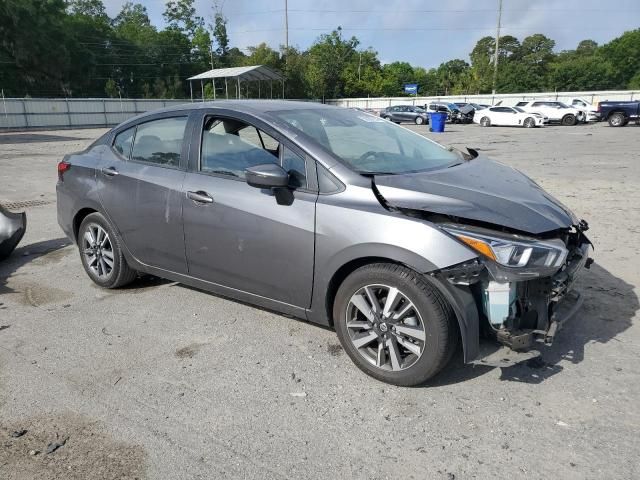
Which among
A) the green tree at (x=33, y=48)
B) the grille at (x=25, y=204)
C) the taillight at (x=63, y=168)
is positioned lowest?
the grille at (x=25, y=204)

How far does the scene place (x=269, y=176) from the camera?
332 centimetres

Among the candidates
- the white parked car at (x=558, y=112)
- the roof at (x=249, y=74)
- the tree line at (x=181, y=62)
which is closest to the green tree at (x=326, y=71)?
the tree line at (x=181, y=62)

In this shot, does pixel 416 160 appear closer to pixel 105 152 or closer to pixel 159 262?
pixel 159 262

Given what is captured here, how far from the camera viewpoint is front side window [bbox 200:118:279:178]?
378cm

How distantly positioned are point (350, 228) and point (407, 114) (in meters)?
37.8

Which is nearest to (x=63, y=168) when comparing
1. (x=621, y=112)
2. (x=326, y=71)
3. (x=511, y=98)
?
(x=621, y=112)

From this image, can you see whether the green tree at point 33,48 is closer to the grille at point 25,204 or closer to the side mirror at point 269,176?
the grille at point 25,204

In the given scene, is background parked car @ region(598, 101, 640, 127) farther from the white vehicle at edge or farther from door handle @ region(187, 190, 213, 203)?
door handle @ region(187, 190, 213, 203)

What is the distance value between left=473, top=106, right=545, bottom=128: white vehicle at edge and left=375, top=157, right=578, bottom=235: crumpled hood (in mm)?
32179

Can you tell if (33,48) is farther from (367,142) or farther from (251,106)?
(367,142)

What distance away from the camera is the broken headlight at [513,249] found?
2850 mm

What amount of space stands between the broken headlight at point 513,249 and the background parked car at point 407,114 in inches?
1449

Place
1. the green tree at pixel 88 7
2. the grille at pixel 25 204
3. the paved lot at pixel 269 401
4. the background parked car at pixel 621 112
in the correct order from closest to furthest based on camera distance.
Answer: the paved lot at pixel 269 401
the grille at pixel 25 204
the background parked car at pixel 621 112
the green tree at pixel 88 7

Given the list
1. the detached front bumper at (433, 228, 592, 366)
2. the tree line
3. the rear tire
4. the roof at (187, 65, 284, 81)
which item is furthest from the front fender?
the tree line
